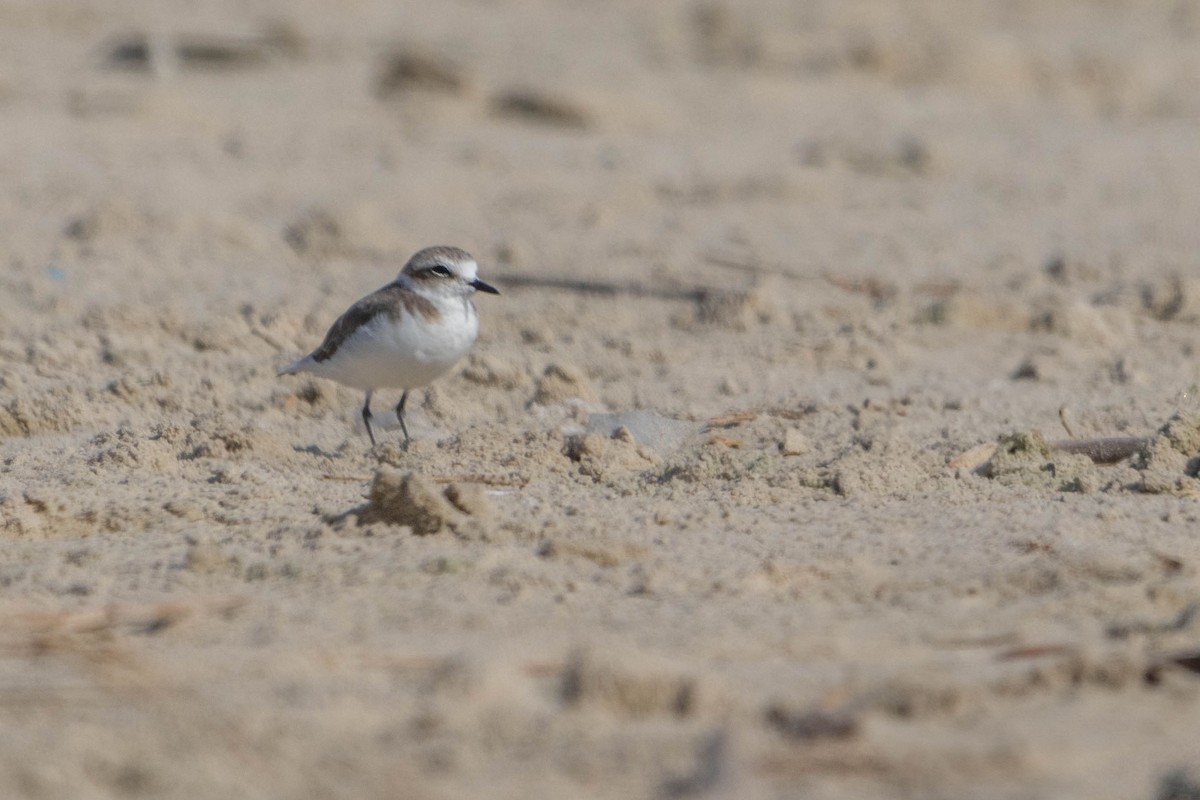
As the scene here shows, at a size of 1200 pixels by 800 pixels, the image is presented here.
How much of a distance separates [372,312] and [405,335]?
28 centimetres

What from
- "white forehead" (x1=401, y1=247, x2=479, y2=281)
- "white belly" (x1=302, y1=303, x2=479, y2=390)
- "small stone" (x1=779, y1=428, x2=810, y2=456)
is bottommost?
"small stone" (x1=779, y1=428, x2=810, y2=456)

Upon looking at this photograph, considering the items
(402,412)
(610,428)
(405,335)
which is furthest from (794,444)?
(402,412)

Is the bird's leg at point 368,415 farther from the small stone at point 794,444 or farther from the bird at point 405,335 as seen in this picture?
the small stone at point 794,444

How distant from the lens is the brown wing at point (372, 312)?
21.4 ft

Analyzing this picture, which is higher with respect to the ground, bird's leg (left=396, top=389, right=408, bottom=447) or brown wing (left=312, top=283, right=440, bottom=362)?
brown wing (left=312, top=283, right=440, bottom=362)

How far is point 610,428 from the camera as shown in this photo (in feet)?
20.1

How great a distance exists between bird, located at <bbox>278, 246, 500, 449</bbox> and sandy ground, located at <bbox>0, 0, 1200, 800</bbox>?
0.23m

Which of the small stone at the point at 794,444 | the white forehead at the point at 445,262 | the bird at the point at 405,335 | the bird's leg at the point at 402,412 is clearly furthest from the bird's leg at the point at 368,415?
the small stone at the point at 794,444

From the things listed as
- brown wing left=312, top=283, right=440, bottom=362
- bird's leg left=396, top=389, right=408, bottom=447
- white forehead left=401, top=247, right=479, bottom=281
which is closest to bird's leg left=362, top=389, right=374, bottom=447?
bird's leg left=396, top=389, right=408, bottom=447

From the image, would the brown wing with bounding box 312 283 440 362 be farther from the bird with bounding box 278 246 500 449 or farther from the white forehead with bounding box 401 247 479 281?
the white forehead with bounding box 401 247 479 281

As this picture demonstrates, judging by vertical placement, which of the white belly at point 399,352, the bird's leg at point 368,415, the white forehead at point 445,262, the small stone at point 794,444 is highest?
the white forehead at point 445,262

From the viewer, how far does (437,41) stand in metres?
15.5

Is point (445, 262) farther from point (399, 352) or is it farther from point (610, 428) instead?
point (610, 428)

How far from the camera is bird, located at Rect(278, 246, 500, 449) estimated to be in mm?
6387
